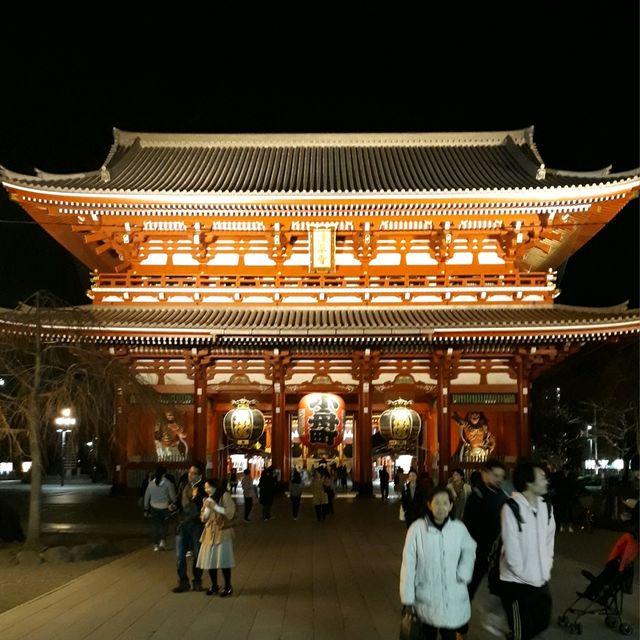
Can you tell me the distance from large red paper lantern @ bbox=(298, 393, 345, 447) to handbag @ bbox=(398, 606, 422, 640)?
19.7 metres

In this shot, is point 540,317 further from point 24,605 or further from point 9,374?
point 24,605

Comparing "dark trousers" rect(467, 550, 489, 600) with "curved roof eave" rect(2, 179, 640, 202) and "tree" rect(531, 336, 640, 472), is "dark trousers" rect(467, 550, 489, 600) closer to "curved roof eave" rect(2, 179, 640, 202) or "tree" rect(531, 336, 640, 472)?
"curved roof eave" rect(2, 179, 640, 202)

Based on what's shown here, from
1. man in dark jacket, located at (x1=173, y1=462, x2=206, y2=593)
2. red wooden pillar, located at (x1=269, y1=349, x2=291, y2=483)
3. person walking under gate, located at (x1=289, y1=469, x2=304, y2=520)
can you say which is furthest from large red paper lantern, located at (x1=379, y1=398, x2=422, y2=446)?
man in dark jacket, located at (x1=173, y1=462, x2=206, y2=593)

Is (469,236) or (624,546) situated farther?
(469,236)

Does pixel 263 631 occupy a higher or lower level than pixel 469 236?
lower

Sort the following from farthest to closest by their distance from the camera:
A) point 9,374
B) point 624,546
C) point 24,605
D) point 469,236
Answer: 1. point 469,236
2. point 9,374
3. point 24,605
4. point 624,546

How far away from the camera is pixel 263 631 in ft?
30.8

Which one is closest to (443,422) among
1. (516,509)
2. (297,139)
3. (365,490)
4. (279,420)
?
(365,490)

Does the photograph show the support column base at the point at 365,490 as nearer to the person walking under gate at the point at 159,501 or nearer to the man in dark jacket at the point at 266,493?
the man in dark jacket at the point at 266,493

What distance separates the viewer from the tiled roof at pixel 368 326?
80.8ft

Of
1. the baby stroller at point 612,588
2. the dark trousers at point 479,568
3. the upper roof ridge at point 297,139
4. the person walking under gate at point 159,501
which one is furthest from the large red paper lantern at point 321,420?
the dark trousers at point 479,568

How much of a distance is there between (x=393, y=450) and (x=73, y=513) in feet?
36.2

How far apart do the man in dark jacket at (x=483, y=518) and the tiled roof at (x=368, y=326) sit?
15391 mm

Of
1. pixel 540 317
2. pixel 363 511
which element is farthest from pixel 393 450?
pixel 540 317
